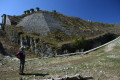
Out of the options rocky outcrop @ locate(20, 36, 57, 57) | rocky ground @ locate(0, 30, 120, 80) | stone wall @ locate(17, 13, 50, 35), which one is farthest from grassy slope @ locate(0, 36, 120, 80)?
stone wall @ locate(17, 13, 50, 35)

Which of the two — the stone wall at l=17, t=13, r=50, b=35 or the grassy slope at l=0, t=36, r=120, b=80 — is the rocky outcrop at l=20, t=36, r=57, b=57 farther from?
the grassy slope at l=0, t=36, r=120, b=80

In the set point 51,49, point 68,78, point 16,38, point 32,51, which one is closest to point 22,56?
point 68,78

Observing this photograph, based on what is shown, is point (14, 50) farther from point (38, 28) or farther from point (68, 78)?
point (68, 78)

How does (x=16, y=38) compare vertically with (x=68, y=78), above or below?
above

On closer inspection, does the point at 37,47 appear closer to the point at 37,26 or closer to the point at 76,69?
the point at 37,26

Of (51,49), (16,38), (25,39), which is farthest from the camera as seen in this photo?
(16,38)

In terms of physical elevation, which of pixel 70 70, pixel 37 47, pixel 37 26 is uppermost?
pixel 37 26

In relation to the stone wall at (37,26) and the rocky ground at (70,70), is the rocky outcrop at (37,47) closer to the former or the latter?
the stone wall at (37,26)

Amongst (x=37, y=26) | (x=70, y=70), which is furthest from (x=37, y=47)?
(x=70, y=70)

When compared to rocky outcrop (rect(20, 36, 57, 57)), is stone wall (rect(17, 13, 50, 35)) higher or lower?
higher

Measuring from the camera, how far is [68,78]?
7.52 m

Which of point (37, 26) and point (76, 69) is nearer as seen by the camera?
point (76, 69)

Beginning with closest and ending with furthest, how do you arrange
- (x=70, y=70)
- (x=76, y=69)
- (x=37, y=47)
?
(x=70, y=70)
(x=76, y=69)
(x=37, y=47)

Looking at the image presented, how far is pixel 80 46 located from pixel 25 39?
17.2 meters
